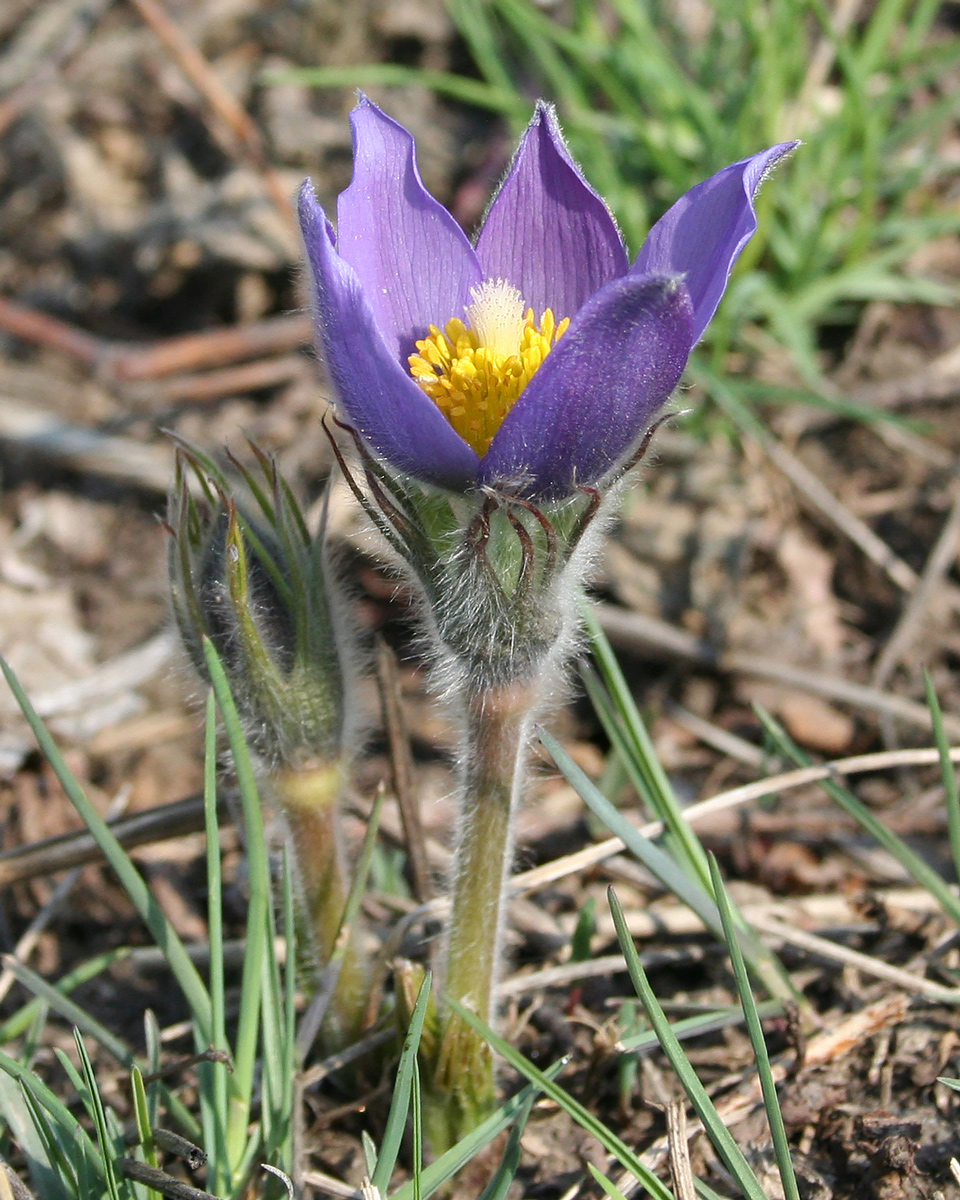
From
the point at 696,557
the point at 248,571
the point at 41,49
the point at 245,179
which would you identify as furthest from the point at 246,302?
the point at 248,571

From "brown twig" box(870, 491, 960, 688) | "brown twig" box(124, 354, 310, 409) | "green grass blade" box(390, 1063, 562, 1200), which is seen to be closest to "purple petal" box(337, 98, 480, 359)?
"green grass blade" box(390, 1063, 562, 1200)

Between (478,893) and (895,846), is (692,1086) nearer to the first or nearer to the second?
(478,893)

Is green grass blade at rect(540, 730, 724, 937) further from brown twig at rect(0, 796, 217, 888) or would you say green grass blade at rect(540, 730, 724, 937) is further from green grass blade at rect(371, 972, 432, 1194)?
brown twig at rect(0, 796, 217, 888)

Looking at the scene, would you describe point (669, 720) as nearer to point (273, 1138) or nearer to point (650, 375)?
point (273, 1138)

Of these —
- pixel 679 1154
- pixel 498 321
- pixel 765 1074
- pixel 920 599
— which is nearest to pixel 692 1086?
pixel 765 1074

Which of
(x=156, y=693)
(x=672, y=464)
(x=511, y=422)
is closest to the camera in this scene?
(x=511, y=422)
